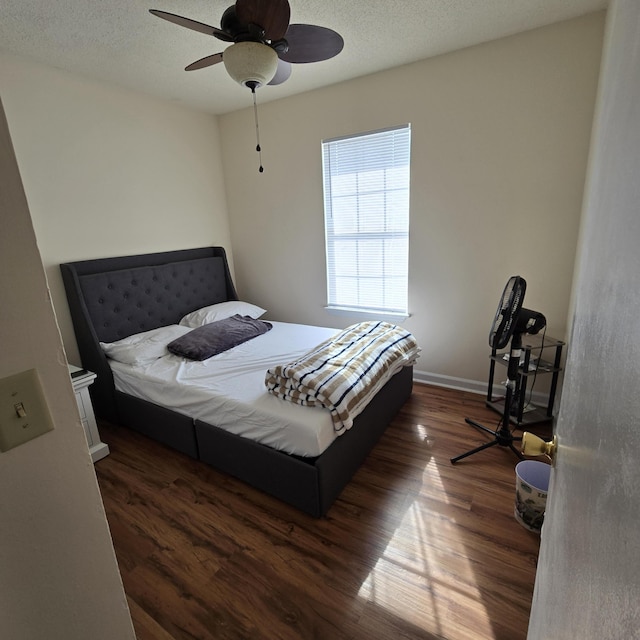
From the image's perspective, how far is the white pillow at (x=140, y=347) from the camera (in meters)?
2.57

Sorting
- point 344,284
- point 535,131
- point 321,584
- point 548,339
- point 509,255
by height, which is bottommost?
point 321,584

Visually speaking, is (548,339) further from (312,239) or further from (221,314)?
(221,314)

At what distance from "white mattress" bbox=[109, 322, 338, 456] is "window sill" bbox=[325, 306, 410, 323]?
1.71 feet

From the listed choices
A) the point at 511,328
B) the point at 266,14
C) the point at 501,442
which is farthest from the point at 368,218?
the point at 501,442

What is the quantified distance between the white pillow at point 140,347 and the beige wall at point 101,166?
0.39 metres

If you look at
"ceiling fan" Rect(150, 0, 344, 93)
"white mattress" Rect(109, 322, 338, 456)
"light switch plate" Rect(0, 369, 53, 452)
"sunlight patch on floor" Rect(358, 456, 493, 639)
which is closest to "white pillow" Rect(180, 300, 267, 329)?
"white mattress" Rect(109, 322, 338, 456)

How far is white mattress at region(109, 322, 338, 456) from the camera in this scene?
1.77m

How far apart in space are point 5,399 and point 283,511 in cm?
162

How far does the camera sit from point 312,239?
3438mm

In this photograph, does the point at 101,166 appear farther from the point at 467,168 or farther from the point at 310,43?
the point at 467,168

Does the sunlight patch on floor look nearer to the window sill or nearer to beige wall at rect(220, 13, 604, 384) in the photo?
beige wall at rect(220, 13, 604, 384)

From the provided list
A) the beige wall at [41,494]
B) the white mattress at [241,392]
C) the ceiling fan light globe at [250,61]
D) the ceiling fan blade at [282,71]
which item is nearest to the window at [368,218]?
the white mattress at [241,392]

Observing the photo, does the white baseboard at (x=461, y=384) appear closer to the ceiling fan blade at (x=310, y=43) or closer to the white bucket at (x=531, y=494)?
the white bucket at (x=531, y=494)

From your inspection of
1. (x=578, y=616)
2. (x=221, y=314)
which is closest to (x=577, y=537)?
(x=578, y=616)
